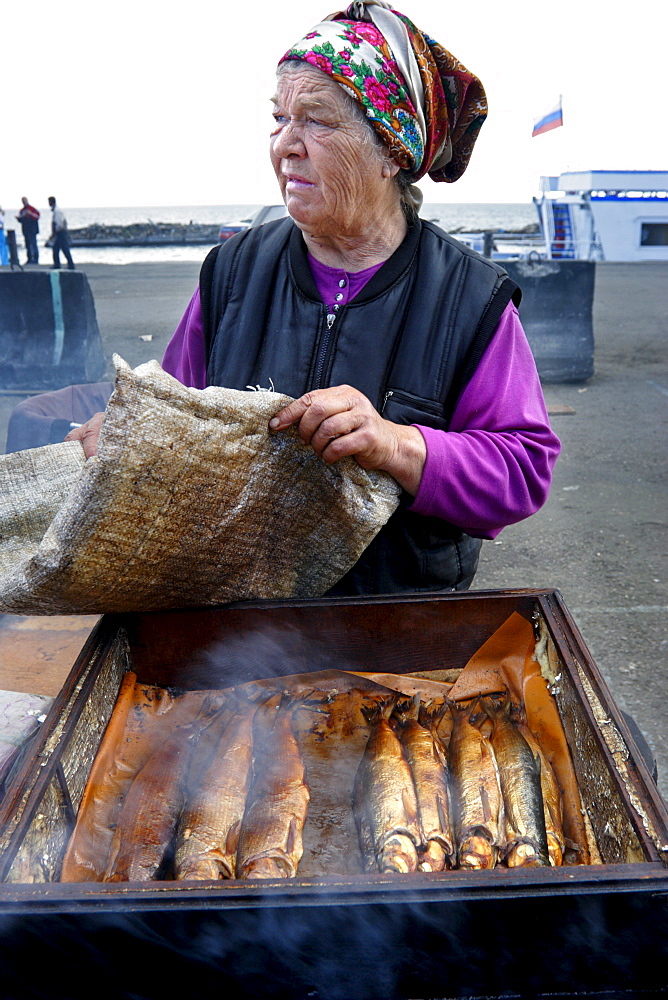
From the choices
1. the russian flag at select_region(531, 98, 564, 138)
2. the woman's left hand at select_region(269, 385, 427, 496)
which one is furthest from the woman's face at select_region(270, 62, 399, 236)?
the russian flag at select_region(531, 98, 564, 138)

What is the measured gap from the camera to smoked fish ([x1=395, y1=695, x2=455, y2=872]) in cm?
140

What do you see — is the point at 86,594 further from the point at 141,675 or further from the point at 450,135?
the point at 450,135

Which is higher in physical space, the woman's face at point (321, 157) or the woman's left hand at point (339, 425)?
the woman's face at point (321, 157)

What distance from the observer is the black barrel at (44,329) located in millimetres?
8328

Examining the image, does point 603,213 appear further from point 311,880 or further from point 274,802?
point 311,880

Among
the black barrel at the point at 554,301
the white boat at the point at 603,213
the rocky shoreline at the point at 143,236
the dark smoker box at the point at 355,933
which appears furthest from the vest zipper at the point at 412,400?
the rocky shoreline at the point at 143,236

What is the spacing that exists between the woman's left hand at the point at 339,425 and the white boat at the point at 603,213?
23792 mm

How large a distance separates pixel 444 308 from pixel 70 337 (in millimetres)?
7478

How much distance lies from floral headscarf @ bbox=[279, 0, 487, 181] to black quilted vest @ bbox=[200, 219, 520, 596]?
0.77ft

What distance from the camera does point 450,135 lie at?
199 centimetres

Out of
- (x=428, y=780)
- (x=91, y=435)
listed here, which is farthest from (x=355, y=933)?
(x=91, y=435)

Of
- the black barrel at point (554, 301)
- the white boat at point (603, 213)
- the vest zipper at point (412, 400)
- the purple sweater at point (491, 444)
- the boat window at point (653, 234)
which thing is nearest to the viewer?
the purple sweater at point (491, 444)

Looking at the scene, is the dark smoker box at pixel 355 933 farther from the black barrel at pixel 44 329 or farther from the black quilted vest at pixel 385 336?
the black barrel at pixel 44 329

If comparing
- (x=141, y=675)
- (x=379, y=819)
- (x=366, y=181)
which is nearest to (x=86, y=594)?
(x=141, y=675)
